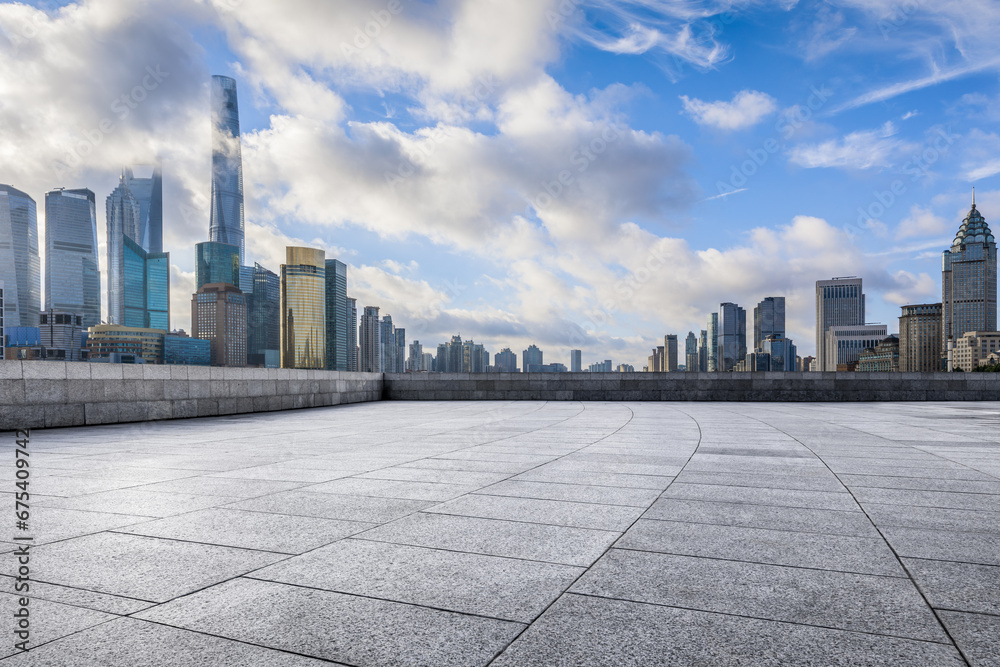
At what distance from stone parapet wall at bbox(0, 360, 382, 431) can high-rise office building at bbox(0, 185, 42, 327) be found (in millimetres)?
79508

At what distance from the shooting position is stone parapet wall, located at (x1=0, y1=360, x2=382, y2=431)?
11031 mm

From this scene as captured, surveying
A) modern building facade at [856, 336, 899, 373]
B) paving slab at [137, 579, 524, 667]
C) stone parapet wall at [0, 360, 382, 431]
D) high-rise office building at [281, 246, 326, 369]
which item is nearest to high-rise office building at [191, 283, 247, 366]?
high-rise office building at [281, 246, 326, 369]

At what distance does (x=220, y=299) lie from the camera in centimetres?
18200

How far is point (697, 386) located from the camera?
22.3 metres

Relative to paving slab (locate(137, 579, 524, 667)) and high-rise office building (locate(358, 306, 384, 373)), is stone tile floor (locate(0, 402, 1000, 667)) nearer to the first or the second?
paving slab (locate(137, 579, 524, 667))

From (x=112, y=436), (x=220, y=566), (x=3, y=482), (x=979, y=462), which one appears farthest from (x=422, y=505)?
(x=112, y=436)

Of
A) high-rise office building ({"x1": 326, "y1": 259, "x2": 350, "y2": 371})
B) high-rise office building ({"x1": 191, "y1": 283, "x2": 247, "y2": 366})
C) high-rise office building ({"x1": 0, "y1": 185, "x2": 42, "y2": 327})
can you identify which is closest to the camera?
high-rise office building ({"x1": 0, "y1": 185, "x2": 42, "y2": 327})

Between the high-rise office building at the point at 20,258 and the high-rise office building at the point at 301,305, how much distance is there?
6294 centimetres

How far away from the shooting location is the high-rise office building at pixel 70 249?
115625 millimetres

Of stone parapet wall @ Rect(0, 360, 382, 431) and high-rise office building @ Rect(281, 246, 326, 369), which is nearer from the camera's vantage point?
stone parapet wall @ Rect(0, 360, 382, 431)

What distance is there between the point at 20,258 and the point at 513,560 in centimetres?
12734

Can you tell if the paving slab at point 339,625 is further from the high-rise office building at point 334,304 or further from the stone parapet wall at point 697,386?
the high-rise office building at point 334,304

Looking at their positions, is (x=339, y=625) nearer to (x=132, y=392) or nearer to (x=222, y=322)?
(x=132, y=392)

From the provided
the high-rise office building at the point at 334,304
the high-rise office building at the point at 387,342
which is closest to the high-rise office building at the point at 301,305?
the high-rise office building at the point at 334,304
